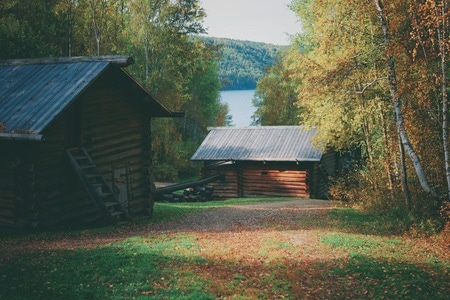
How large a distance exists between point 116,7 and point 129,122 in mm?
19906

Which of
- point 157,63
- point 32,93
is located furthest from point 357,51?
point 157,63

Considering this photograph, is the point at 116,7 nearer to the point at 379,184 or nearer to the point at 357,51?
the point at 357,51

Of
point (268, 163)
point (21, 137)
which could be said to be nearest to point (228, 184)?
point (268, 163)

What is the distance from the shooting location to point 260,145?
113ft

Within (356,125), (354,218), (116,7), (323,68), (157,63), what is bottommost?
(354,218)

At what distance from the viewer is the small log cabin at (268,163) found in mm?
32250

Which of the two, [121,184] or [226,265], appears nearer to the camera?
[226,265]

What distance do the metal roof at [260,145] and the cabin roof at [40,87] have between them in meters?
15.5

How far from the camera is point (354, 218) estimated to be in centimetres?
1869

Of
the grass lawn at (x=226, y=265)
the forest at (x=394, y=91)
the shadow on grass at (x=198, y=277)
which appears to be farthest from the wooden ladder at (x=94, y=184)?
the forest at (x=394, y=91)

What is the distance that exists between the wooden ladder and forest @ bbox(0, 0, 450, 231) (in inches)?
370

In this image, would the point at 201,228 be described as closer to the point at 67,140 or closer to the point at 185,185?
the point at 67,140

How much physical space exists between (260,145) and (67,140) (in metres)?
20.2

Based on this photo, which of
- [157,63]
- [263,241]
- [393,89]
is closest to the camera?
[263,241]
